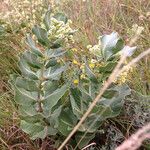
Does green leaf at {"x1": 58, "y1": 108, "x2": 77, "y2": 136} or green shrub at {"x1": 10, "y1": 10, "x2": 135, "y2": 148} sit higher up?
green shrub at {"x1": 10, "y1": 10, "x2": 135, "y2": 148}

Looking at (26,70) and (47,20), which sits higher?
(47,20)

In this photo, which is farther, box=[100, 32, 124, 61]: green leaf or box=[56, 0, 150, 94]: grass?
box=[56, 0, 150, 94]: grass

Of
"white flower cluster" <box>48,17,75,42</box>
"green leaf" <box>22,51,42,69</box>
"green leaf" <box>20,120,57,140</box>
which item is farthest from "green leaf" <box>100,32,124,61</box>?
"green leaf" <box>20,120,57,140</box>

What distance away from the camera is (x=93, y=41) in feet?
9.14

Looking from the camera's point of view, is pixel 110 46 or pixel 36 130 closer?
pixel 110 46

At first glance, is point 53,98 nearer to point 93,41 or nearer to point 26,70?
point 26,70

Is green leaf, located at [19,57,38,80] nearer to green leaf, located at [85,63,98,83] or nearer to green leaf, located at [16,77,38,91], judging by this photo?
green leaf, located at [16,77,38,91]

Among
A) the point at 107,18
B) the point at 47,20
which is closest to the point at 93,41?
the point at 107,18

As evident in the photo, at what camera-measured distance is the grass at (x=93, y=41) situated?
204 cm

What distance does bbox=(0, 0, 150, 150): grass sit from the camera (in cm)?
204

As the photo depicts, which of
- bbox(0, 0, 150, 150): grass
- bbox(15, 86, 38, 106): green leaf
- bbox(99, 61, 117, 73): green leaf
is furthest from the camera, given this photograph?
bbox(0, 0, 150, 150): grass

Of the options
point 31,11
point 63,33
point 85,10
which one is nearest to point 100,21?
point 85,10

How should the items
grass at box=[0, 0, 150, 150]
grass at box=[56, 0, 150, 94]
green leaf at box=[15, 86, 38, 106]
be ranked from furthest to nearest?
1. grass at box=[56, 0, 150, 94]
2. grass at box=[0, 0, 150, 150]
3. green leaf at box=[15, 86, 38, 106]

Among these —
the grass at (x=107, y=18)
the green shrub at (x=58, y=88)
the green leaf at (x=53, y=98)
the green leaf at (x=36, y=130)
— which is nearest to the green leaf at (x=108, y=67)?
the green shrub at (x=58, y=88)
